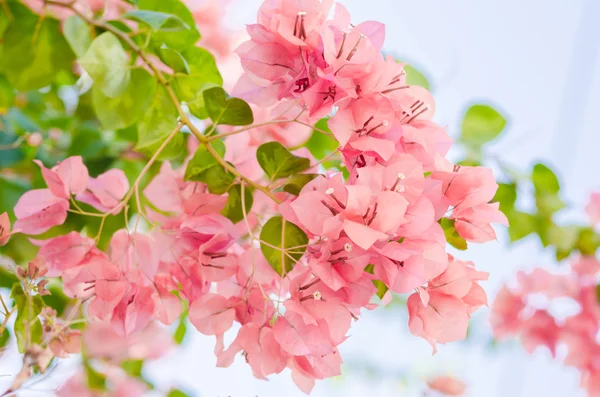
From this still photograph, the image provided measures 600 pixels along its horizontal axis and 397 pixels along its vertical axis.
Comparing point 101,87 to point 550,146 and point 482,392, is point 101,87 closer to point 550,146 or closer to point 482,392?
point 550,146

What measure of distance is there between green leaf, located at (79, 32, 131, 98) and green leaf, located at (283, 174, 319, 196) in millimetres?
148

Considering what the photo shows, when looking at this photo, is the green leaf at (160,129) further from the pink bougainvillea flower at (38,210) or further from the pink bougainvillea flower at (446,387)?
the pink bougainvillea flower at (446,387)

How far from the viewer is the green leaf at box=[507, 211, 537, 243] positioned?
24.6 inches

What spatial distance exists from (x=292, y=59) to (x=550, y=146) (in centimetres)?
143

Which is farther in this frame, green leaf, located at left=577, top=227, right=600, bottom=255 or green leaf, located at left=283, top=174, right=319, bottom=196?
green leaf, located at left=577, top=227, right=600, bottom=255

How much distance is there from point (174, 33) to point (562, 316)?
70 cm

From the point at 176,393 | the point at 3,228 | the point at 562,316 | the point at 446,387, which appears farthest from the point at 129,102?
the point at 562,316

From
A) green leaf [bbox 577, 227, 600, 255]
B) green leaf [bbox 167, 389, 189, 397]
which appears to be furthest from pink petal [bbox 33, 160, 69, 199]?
green leaf [bbox 577, 227, 600, 255]

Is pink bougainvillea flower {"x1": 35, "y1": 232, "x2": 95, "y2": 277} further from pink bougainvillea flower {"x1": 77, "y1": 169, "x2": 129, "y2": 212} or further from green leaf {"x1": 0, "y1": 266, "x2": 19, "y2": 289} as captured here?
green leaf {"x1": 0, "y1": 266, "x2": 19, "y2": 289}

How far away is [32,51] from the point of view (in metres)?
0.49

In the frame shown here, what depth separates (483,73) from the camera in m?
1.39

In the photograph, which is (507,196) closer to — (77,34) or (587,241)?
(587,241)

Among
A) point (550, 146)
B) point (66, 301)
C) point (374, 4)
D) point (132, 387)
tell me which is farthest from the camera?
point (550, 146)

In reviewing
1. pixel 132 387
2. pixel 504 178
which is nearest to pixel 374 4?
pixel 504 178
